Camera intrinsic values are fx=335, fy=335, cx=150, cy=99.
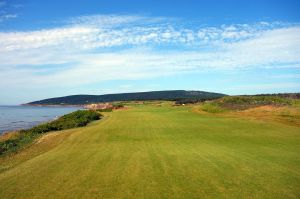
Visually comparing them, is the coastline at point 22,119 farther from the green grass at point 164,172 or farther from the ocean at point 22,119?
the green grass at point 164,172

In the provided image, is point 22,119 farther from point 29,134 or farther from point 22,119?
point 29,134

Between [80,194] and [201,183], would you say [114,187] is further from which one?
[201,183]

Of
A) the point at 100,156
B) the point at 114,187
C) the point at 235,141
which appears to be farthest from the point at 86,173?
the point at 235,141

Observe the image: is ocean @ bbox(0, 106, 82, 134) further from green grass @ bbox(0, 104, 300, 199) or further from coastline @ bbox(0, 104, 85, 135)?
green grass @ bbox(0, 104, 300, 199)

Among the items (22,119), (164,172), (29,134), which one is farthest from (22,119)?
(164,172)

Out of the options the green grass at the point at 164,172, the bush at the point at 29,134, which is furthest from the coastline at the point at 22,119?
the green grass at the point at 164,172

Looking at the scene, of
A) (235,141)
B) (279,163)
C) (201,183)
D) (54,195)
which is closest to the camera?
(54,195)

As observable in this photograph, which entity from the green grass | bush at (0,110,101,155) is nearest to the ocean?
bush at (0,110,101,155)

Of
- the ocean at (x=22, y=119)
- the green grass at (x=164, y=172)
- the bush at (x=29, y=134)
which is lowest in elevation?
the ocean at (x=22, y=119)

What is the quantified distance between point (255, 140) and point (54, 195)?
14.1 m

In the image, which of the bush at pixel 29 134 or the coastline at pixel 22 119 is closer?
the bush at pixel 29 134

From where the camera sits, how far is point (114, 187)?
10.1 metres

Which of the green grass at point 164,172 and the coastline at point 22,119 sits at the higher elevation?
the green grass at point 164,172

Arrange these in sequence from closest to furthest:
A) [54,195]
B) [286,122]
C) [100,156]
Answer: [54,195] → [100,156] → [286,122]
